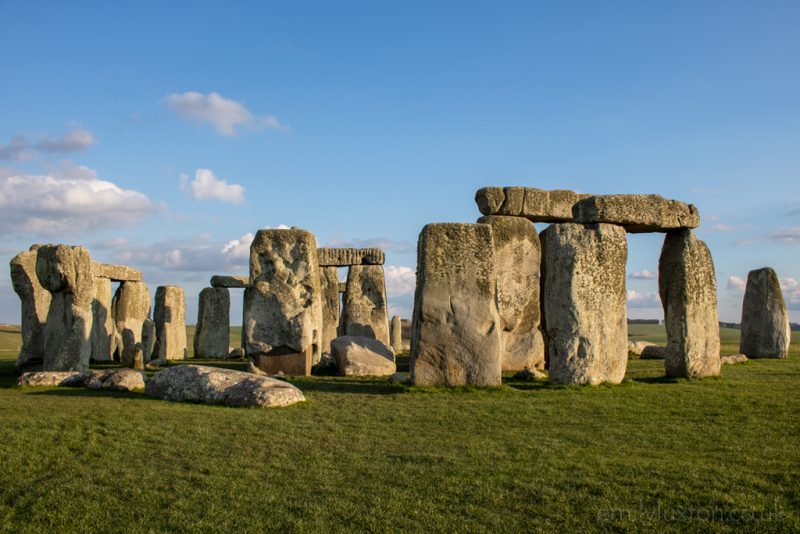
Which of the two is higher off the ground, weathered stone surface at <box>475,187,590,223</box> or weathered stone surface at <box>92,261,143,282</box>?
weathered stone surface at <box>475,187,590,223</box>

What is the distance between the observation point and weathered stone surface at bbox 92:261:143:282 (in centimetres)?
2116

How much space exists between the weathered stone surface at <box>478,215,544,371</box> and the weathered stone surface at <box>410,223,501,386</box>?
4780 millimetres

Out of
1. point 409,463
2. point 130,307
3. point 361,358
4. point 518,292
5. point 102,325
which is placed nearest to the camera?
point 409,463

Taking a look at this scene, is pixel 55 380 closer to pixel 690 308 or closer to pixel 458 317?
pixel 458 317

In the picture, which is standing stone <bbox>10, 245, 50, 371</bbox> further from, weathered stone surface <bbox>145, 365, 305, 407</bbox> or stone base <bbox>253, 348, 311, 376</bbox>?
weathered stone surface <bbox>145, 365, 305, 407</bbox>

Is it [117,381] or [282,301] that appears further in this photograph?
[282,301]

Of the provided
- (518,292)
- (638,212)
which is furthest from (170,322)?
(638,212)

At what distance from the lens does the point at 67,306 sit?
48.8ft

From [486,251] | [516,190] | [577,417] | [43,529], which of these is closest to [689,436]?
[577,417]

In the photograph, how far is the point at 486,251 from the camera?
40.3 ft

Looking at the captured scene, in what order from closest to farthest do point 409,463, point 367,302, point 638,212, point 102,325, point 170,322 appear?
point 409,463 < point 638,212 < point 102,325 < point 170,322 < point 367,302

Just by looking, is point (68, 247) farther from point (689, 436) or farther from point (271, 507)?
point (689, 436)

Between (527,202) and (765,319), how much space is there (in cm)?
759

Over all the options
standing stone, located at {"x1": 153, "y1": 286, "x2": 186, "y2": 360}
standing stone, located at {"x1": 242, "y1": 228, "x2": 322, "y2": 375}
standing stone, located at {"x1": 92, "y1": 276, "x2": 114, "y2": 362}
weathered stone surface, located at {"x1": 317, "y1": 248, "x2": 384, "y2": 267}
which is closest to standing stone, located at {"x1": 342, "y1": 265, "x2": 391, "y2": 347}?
weathered stone surface, located at {"x1": 317, "y1": 248, "x2": 384, "y2": 267}
